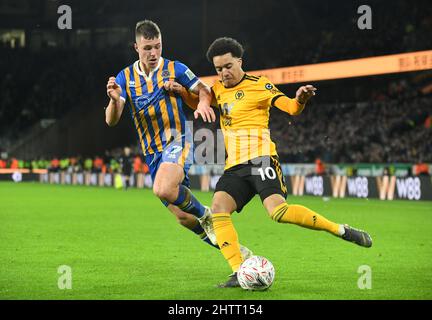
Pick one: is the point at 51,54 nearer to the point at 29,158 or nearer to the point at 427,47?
the point at 29,158

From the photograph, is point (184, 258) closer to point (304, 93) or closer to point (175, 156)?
point (175, 156)

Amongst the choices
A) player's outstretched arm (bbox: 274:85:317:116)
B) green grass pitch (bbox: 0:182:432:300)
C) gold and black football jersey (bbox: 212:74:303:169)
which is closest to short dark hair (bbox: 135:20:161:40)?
gold and black football jersey (bbox: 212:74:303:169)

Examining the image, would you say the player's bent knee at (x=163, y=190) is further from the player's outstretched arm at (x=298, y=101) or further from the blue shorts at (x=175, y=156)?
the player's outstretched arm at (x=298, y=101)

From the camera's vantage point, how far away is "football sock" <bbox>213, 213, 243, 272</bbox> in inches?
273

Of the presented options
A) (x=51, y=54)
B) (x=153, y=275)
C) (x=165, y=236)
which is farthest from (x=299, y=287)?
(x=51, y=54)

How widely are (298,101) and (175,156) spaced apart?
4.73ft

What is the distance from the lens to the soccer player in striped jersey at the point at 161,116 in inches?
301

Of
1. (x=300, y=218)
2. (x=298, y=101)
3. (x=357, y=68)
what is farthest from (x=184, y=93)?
(x=357, y=68)

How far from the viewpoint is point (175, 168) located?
25.2 ft

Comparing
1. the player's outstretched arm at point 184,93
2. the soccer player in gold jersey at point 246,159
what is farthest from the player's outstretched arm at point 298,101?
the player's outstretched arm at point 184,93

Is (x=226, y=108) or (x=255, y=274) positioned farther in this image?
(x=226, y=108)

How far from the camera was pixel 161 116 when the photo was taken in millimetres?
7848

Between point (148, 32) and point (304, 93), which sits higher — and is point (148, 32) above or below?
above
